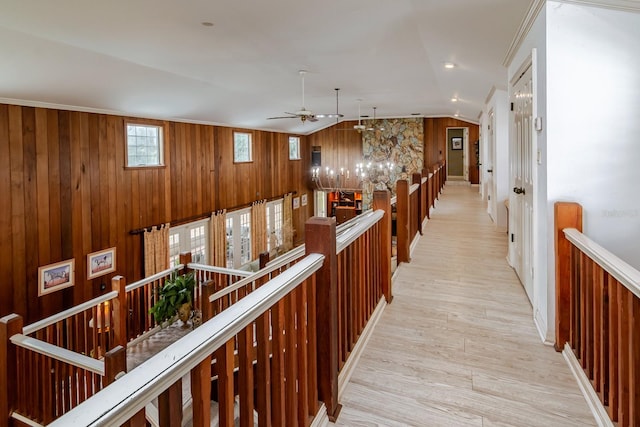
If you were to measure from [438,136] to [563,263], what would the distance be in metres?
12.6

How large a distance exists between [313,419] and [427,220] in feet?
16.7

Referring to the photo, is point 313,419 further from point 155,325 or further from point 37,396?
point 155,325

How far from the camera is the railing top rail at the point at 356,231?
193 centimetres

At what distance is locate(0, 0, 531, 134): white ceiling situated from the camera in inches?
140

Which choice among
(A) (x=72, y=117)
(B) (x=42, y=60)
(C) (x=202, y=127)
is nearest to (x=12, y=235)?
(A) (x=72, y=117)

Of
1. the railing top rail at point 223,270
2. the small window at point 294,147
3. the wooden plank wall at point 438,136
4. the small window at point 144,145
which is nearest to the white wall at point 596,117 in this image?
the railing top rail at point 223,270

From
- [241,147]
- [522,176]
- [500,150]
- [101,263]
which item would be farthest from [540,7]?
[241,147]

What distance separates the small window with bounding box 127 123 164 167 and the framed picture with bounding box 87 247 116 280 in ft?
5.57

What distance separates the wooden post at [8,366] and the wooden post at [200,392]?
3235 millimetres

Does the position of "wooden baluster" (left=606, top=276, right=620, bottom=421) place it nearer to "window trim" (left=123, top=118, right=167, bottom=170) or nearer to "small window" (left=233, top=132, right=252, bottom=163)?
"window trim" (left=123, top=118, right=167, bottom=170)

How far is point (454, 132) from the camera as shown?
15.7m

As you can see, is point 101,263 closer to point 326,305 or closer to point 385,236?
point 385,236

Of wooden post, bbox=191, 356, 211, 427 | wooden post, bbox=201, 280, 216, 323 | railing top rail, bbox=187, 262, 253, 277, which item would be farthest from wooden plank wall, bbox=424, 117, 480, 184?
wooden post, bbox=191, 356, 211, 427

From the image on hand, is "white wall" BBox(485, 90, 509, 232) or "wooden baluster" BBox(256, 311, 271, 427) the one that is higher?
"white wall" BBox(485, 90, 509, 232)
